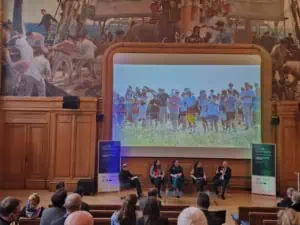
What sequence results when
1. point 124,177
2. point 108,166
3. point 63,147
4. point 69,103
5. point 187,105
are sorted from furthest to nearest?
point 187,105 → point 63,147 → point 69,103 → point 108,166 → point 124,177

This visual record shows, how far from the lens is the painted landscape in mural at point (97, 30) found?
10.9 metres

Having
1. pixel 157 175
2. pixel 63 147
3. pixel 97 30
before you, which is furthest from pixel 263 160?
pixel 97 30

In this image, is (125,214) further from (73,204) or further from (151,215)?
(73,204)

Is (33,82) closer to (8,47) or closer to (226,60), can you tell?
(8,47)

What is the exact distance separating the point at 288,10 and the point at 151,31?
163 inches

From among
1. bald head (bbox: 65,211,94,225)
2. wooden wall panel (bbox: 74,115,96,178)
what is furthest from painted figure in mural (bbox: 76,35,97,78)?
bald head (bbox: 65,211,94,225)

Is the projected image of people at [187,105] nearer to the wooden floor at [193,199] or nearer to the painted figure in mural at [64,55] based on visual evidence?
the painted figure in mural at [64,55]

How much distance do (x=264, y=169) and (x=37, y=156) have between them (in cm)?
657

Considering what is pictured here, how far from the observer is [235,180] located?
35.2 feet

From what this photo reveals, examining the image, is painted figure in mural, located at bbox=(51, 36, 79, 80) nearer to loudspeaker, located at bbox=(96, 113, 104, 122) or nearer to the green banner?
loudspeaker, located at bbox=(96, 113, 104, 122)

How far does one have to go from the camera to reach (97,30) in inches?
436

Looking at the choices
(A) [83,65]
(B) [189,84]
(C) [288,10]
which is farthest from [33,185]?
(C) [288,10]

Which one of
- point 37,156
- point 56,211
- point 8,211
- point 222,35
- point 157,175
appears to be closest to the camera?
point 8,211

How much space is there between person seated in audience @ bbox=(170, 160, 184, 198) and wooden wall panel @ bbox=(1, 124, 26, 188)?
4.45 m
